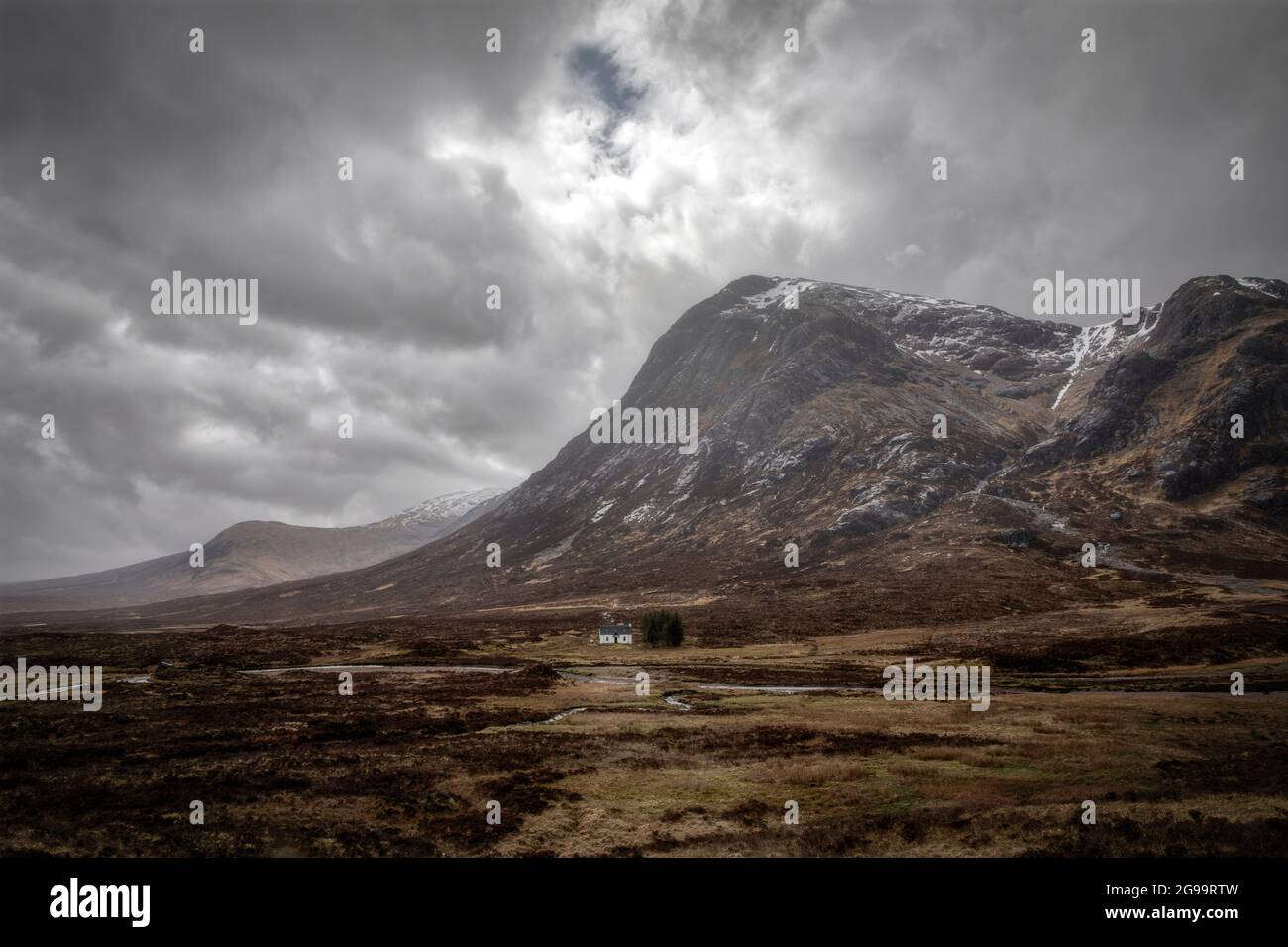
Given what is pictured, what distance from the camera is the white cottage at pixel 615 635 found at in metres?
115

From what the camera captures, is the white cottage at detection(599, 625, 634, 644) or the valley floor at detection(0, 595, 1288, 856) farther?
the white cottage at detection(599, 625, 634, 644)

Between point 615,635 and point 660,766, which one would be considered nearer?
point 660,766

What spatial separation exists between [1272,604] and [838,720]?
106 metres

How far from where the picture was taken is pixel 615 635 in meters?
116

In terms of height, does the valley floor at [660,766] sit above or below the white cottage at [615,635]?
above

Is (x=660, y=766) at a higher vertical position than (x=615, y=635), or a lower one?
higher

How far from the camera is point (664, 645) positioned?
107m

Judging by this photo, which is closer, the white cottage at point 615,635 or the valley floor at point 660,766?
the valley floor at point 660,766

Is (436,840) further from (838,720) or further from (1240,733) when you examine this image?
(1240,733)

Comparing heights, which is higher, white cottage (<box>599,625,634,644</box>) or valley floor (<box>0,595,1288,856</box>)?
valley floor (<box>0,595,1288,856</box>)

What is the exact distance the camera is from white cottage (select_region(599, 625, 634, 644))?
115 metres
